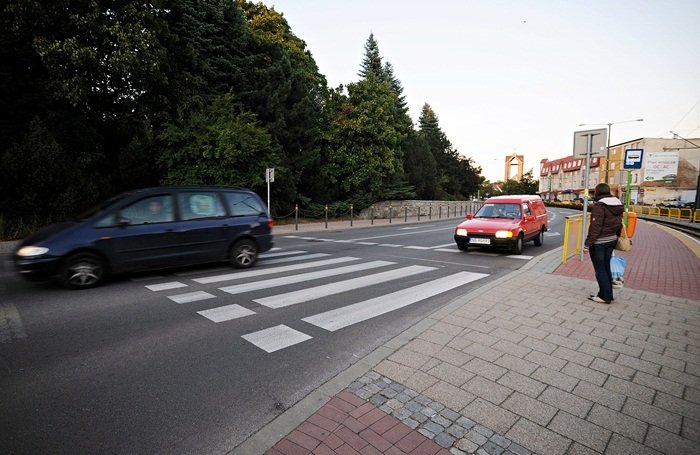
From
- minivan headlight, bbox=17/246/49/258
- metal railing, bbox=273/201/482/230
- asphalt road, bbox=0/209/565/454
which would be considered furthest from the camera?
metal railing, bbox=273/201/482/230

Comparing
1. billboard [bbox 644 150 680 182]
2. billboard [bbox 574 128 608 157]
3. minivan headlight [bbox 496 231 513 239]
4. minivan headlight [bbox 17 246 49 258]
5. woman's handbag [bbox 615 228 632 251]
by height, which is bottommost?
minivan headlight [bbox 496 231 513 239]

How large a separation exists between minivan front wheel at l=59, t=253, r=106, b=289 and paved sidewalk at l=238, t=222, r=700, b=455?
5.37 m

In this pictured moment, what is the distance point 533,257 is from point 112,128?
782 inches

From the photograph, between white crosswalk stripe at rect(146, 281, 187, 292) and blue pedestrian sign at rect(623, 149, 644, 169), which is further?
blue pedestrian sign at rect(623, 149, 644, 169)

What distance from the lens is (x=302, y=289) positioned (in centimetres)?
631

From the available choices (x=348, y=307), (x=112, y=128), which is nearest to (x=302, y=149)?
(x=112, y=128)

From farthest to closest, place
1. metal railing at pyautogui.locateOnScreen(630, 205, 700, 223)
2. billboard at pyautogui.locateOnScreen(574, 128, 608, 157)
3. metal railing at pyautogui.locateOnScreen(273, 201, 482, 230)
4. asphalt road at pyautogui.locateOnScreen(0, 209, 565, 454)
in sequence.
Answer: metal railing at pyautogui.locateOnScreen(630, 205, 700, 223) < metal railing at pyautogui.locateOnScreen(273, 201, 482, 230) < billboard at pyautogui.locateOnScreen(574, 128, 608, 157) < asphalt road at pyautogui.locateOnScreen(0, 209, 565, 454)

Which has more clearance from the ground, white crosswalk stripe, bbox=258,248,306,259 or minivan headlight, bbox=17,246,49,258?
minivan headlight, bbox=17,246,49,258

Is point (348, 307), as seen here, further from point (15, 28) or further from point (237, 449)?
point (15, 28)

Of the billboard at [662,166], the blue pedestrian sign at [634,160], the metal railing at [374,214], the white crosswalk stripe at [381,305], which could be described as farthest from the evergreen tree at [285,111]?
the billboard at [662,166]

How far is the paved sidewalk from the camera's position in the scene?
7.87ft

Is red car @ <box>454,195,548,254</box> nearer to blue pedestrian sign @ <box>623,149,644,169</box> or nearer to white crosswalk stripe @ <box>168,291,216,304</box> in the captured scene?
white crosswalk stripe @ <box>168,291,216,304</box>

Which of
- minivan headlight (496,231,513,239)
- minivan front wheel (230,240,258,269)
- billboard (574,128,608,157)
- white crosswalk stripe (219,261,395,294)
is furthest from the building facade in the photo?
minivan front wheel (230,240,258,269)

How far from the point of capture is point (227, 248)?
314 inches
